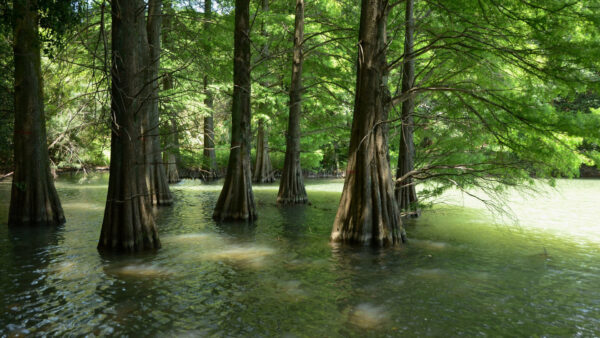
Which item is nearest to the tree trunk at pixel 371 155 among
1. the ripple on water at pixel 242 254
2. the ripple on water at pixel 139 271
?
the ripple on water at pixel 242 254

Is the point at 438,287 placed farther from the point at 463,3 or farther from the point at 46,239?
the point at 46,239

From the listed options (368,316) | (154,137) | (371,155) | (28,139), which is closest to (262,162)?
(154,137)

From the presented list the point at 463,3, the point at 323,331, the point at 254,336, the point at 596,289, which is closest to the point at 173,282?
the point at 254,336

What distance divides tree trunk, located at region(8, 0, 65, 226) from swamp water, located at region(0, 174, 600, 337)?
59 centimetres

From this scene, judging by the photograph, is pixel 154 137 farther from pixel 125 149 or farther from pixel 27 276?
pixel 27 276

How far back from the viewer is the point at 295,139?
1471cm

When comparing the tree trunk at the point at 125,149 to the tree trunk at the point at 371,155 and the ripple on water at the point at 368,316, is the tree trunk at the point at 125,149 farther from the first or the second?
the ripple on water at the point at 368,316

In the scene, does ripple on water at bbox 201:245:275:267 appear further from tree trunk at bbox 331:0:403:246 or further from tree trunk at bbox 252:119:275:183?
tree trunk at bbox 252:119:275:183

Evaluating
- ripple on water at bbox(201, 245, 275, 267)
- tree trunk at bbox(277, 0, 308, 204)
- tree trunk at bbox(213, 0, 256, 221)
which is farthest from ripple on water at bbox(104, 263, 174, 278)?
tree trunk at bbox(277, 0, 308, 204)

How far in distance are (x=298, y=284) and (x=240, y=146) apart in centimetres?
572

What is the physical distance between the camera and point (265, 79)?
19.8 meters

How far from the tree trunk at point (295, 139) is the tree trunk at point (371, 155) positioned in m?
6.14

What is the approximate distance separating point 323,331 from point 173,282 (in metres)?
2.53

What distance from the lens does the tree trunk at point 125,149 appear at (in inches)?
284
